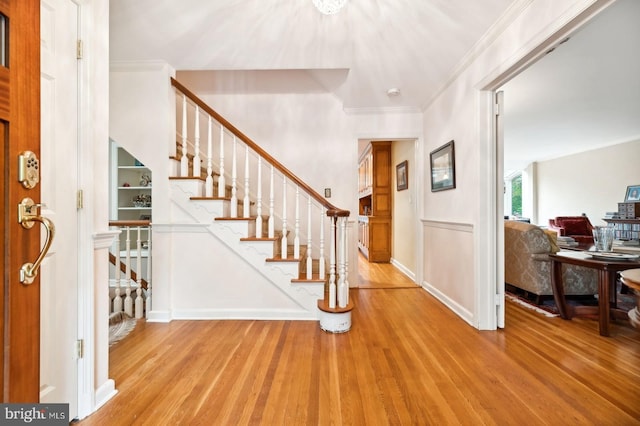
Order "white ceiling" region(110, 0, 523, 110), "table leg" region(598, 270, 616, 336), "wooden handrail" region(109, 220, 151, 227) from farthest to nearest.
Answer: "wooden handrail" region(109, 220, 151, 227) → "table leg" region(598, 270, 616, 336) → "white ceiling" region(110, 0, 523, 110)

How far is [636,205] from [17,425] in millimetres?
8010

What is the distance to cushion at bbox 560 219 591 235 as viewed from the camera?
591 centimetres

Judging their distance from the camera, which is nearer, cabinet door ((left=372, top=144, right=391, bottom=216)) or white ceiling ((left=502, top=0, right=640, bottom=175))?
white ceiling ((left=502, top=0, right=640, bottom=175))

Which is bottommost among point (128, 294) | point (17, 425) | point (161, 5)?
point (128, 294)

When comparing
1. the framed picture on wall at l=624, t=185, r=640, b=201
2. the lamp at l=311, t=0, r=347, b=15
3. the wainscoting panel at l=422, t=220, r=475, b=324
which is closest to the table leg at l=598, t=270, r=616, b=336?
the wainscoting panel at l=422, t=220, r=475, b=324

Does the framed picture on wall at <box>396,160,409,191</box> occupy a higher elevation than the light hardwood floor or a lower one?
higher

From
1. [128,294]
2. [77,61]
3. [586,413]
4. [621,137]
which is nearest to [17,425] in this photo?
[77,61]

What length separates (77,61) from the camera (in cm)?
129

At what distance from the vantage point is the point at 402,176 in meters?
4.52

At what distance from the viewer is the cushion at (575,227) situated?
5.91m

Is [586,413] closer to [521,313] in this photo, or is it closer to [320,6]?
[521,313]

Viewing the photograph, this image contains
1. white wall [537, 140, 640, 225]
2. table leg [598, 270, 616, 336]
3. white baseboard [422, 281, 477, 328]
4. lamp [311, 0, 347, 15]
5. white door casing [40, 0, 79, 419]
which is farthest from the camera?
white wall [537, 140, 640, 225]

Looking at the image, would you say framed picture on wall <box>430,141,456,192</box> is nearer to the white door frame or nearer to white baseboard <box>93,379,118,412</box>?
the white door frame

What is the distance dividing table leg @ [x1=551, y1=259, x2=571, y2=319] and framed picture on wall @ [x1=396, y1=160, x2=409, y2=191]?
2.18 metres
